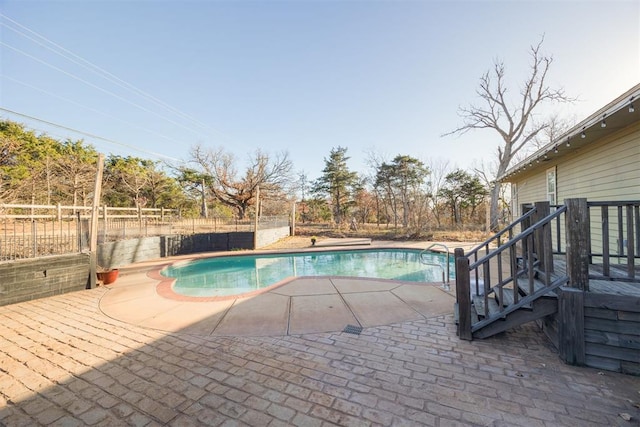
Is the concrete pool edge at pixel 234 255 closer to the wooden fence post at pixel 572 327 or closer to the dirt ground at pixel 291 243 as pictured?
the dirt ground at pixel 291 243

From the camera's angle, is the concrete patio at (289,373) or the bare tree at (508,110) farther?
the bare tree at (508,110)

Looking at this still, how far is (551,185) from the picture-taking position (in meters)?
6.60

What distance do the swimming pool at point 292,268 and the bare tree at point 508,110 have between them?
8611mm

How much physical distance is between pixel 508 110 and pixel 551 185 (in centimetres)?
1169

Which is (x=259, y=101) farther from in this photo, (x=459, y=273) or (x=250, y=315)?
(x=459, y=273)

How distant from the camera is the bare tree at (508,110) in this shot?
14250 millimetres

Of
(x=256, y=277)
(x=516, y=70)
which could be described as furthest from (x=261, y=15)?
(x=516, y=70)

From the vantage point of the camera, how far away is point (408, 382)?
2.09 meters

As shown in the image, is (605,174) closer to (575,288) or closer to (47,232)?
(575,288)

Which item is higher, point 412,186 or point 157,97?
point 157,97

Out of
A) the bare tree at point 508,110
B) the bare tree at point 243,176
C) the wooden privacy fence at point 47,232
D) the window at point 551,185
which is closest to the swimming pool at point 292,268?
the wooden privacy fence at point 47,232

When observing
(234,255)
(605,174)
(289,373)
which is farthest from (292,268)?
(605,174)

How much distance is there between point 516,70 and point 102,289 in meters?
21.0

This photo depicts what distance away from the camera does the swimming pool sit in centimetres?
674
